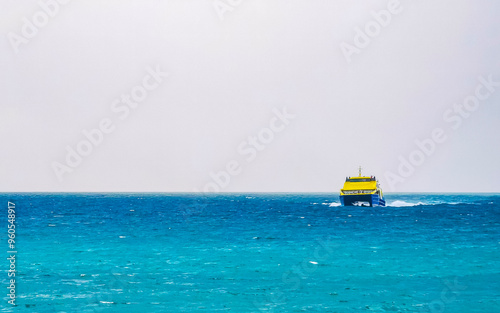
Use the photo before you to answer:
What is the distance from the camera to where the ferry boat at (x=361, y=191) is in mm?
96812

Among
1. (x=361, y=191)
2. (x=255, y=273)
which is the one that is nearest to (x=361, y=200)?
(x=361, y=191)

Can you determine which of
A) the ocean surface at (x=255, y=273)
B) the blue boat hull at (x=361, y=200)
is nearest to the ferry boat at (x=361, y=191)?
the blue boat hull at (x=361, y=200)

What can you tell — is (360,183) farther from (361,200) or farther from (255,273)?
(255,273)

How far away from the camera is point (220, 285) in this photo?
26609mm

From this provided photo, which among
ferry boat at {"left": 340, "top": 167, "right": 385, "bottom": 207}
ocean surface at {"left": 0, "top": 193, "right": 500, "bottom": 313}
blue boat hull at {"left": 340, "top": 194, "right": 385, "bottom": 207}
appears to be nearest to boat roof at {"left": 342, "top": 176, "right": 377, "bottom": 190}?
ferry boat at {"left": 340, "top": 167, "right": 385, "bottom": 207}

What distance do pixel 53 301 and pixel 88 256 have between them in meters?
13.5

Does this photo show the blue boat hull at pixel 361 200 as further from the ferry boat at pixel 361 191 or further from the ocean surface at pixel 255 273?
the ocean surface at pixel 255 273

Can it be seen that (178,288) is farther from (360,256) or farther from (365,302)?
(360,256)

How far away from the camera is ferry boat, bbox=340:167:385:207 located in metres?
96.8

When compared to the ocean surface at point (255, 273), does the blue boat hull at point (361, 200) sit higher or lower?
higher

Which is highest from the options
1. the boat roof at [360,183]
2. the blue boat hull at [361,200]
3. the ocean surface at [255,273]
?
the boat roof at [360,183]

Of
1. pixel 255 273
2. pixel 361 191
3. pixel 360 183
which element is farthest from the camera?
pixel 360 183

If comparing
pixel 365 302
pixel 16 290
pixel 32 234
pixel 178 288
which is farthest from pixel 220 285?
pixel 32 234

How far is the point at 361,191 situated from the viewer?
97438 mm
